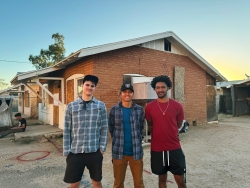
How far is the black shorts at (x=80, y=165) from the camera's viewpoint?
247cm

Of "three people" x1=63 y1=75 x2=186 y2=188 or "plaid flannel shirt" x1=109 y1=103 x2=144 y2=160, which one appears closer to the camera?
"three people" x1=63 y1=75 x2=186 y2=188

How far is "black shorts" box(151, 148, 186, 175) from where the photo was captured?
2635mm

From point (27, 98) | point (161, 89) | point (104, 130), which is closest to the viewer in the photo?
point (104, 130)

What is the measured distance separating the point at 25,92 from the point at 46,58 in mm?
10776

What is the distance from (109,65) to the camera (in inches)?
297

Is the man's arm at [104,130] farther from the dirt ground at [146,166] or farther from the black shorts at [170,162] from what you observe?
the dirt ground at [146,166]

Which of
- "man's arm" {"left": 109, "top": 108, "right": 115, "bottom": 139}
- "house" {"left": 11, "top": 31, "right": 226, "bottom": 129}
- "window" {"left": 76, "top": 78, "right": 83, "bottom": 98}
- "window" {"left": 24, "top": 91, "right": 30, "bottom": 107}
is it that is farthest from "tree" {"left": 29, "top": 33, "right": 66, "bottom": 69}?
"man's arm" {"left": 109, "top": 108, "right": 115, "bottom": 139}

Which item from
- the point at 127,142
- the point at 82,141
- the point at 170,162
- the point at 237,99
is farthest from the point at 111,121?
the point at 237,99

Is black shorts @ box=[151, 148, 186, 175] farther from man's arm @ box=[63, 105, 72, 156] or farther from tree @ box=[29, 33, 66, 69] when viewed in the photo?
tree @ box=[29, 33, 66, 69]

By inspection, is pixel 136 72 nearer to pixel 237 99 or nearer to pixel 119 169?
pixel 119 169

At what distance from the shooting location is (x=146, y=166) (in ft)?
15.3

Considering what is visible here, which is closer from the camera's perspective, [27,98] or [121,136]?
[121,136]

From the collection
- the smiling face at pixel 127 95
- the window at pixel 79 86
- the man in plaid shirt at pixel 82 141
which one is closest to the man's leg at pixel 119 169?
the man in plaid shirt at pixel 82 141

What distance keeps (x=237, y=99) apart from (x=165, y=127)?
54.8ft
